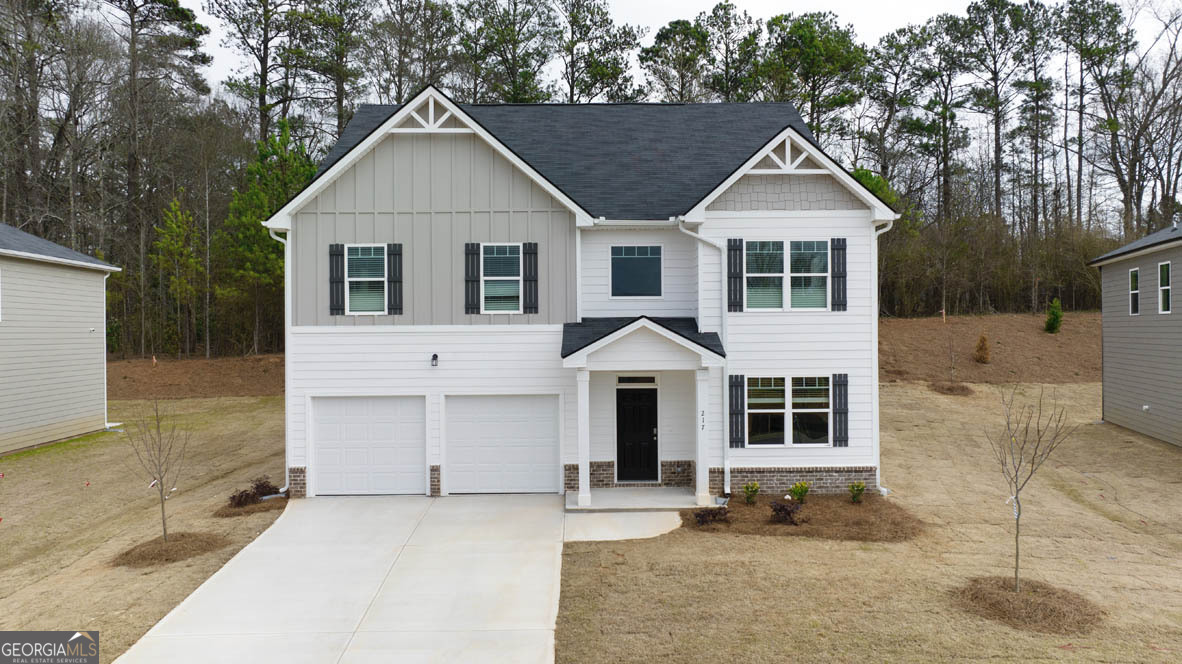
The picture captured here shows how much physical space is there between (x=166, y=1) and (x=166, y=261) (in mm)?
12735

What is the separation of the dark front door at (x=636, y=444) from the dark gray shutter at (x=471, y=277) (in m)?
3.42

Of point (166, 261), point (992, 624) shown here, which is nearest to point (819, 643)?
point (992, 624)

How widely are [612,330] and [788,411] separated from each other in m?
3.79

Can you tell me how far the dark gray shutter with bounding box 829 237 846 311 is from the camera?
40.7 feet

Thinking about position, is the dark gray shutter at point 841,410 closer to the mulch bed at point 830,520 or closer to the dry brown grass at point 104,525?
the mulch bed at point 830,520

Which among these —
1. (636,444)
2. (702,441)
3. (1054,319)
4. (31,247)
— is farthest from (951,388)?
(31,247)

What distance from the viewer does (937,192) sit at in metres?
33.9

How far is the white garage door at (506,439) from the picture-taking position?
12961 mm

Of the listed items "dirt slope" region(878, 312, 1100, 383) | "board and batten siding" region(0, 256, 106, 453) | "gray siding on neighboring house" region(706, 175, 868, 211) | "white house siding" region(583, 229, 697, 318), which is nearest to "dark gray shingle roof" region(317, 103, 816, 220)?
"white house siding" region(583, 229, 697, 318)

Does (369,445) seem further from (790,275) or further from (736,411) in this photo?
(790,275)

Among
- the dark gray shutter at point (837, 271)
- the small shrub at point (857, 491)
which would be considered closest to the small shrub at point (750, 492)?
the small shrub at point (857, 491)

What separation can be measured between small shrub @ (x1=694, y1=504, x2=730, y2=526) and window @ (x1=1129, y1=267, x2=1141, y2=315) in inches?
562

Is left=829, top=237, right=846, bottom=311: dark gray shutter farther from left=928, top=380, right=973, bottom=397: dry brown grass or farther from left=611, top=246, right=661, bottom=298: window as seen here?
left=928, top=380, right=973, bottom=397: dry brown grass

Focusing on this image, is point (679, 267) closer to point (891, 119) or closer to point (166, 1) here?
point (891, 119)
